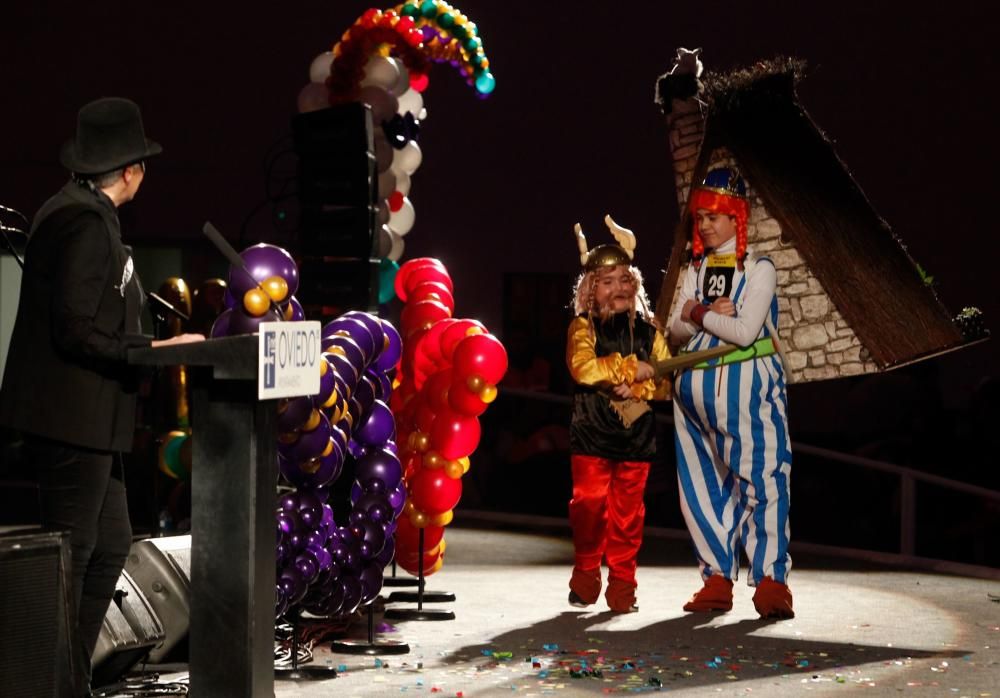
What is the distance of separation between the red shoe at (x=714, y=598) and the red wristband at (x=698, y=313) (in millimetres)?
919

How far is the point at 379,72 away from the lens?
594 centimetres

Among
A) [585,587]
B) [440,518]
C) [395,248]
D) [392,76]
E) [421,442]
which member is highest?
[392,76]

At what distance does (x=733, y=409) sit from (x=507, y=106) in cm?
547

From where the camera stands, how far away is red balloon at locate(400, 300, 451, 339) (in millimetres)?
5211

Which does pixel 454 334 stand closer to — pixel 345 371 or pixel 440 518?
pixel 440 518

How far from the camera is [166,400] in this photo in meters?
6.61

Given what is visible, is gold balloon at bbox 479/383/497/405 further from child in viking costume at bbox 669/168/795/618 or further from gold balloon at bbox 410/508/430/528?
child in viking costume at bbox 669/168/795/618

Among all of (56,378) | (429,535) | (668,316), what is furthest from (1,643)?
(668,316)

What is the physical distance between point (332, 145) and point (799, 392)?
5.06 metres

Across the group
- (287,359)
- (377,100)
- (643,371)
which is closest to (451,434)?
(643,371)

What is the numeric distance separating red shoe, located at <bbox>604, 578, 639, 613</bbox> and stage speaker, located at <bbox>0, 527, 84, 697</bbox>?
258 cm

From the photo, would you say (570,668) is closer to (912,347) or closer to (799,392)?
(912,347)

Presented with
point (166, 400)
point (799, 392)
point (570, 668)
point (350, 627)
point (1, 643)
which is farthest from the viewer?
point (799, 392)

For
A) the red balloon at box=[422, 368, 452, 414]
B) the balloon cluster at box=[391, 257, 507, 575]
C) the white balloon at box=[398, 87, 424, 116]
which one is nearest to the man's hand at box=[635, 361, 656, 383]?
the balloon cluster at box=[391, 257, 507, 575]
